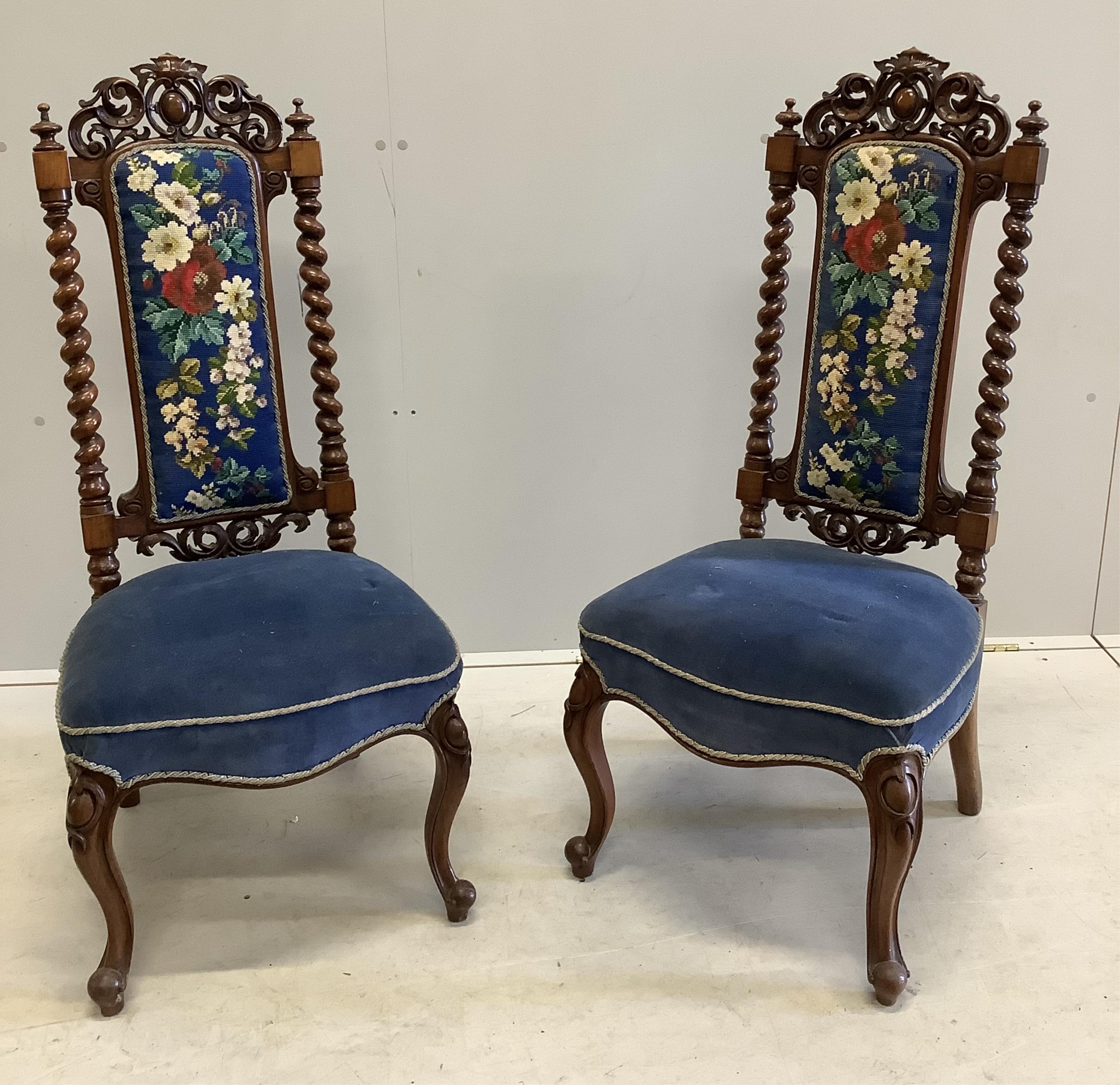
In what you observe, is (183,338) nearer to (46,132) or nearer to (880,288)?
(46,132)

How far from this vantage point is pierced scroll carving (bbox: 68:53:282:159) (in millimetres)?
1592

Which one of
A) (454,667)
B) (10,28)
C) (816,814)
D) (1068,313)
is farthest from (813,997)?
(10,28)

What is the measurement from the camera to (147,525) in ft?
5.60

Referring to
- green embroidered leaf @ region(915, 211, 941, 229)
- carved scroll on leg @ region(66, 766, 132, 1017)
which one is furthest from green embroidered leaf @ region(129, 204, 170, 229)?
green embroidered leaf @ region(915, 211, 941, 229)

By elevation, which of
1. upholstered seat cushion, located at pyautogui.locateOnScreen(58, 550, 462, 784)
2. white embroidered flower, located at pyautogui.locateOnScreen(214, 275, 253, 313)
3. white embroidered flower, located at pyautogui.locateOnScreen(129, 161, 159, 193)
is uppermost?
white embroidered flower, located at pyautogui.locateOnScreen(129, 161, 159, 193)

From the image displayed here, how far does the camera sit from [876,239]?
64.2 inches

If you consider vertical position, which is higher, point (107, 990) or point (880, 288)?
point (880, 288)

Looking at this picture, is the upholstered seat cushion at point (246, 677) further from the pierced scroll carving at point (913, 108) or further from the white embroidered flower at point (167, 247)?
the pierced scroll carving at point (913, 108)

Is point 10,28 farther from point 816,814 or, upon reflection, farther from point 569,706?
point 816,814

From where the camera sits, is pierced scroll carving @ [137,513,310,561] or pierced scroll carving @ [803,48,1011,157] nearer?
pierced scroll carving @ [803,48,1011,157]

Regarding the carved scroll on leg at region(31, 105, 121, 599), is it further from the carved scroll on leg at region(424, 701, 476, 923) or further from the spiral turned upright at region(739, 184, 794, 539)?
the spiral turned upright at region(739, 184, 794, 539)

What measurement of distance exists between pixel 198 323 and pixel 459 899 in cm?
99

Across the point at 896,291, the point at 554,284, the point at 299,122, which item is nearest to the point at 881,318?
the point at 896,291

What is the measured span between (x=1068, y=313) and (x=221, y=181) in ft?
5.50
